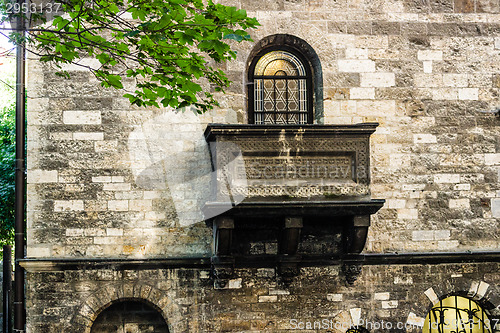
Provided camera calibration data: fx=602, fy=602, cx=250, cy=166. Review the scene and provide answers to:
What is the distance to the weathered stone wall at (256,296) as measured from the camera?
348 inches

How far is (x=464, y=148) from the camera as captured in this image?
956 centimetres

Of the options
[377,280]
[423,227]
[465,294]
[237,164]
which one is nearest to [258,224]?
[237,164]

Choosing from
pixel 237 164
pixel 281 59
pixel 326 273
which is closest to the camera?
pixel 237 164

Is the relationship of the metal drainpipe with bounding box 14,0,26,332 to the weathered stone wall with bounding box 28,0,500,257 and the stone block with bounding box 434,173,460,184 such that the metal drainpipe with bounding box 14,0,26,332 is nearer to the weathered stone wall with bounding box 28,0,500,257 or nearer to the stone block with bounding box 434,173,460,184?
the weathered stone wall with bounding box 28,0,500,257

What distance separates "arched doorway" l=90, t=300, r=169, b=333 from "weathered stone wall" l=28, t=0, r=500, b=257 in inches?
34.1

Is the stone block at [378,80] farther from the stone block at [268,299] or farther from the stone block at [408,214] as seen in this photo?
the stone block at [268,299]

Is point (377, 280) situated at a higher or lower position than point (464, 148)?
lower

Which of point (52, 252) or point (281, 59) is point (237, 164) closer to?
point (281, 59)

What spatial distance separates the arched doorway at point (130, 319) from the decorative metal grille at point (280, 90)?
340cm

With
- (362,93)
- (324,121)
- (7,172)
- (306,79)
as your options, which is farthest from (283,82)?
(7,172)

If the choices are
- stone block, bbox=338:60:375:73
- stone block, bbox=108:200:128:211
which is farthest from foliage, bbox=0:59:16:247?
stone block, bbox=338:60:375:73

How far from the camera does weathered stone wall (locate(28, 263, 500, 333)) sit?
29.0 ft

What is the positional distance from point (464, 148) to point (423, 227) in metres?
1.43

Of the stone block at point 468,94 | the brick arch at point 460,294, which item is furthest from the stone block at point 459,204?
the stone block at point 468,94
